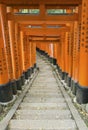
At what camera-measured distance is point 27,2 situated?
7520mm

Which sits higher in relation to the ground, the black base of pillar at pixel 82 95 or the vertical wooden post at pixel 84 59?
the vertical wooden post at pixel 84 59

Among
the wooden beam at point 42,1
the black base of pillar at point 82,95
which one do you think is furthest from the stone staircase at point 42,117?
the wooden beam at point 42,1

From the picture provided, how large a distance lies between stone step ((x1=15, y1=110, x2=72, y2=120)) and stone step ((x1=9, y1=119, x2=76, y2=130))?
45cm

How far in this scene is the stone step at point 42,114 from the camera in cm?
621

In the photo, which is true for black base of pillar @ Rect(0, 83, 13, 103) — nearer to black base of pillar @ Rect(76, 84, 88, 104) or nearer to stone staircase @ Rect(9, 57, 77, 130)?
stone staircase @ Rect(9, 57, 77, 130)

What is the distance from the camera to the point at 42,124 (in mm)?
5547

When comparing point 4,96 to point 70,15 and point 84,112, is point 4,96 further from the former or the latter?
point 70,15

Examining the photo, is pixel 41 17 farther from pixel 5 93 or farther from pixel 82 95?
pixel 82 95

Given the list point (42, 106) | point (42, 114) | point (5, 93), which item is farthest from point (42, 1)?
point (42, 114)

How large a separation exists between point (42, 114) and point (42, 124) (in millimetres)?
888

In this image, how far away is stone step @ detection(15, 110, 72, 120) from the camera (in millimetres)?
6211

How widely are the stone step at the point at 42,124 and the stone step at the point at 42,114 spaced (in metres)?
0.45

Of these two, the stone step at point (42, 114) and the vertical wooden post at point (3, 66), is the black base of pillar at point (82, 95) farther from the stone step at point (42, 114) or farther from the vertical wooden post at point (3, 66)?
the vertical wooden post at point (3, 66)

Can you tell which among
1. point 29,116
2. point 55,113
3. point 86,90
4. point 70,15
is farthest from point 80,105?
point 70,15
